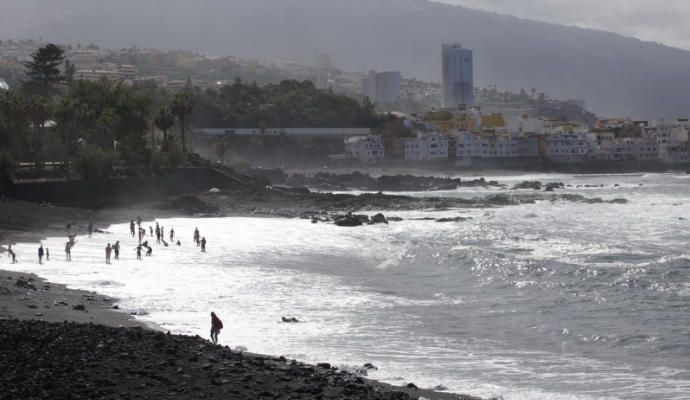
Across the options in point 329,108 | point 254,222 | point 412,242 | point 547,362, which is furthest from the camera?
point 329,108

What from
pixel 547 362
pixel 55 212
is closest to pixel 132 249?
pixel 55 212

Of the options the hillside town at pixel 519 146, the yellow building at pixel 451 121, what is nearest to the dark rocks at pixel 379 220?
the hillside town at pixel 519 146

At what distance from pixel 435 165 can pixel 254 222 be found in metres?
60.6

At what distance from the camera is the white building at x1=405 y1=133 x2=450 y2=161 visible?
329 feet

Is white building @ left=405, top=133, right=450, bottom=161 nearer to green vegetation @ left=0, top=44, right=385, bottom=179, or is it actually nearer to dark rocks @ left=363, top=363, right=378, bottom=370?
green vegetation @ left=0, top=44, right=385, bottom=179

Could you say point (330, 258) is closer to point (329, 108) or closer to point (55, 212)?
point (55, 212)

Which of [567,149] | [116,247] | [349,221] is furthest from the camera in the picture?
[567,149]

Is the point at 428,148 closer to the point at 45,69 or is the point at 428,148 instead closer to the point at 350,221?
the point at 45,69

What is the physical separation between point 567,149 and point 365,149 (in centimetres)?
2219

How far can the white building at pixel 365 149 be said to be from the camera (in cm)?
9962

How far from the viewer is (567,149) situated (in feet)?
345

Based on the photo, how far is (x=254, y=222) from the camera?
3909 cm

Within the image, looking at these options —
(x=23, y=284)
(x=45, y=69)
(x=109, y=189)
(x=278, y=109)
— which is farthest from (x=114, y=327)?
(x=278, y=109)

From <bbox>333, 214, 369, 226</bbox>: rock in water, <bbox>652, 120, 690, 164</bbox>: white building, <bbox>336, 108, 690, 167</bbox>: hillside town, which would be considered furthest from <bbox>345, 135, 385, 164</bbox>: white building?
<bbox>333, 214, 369, 226</bbox>: rock in water
